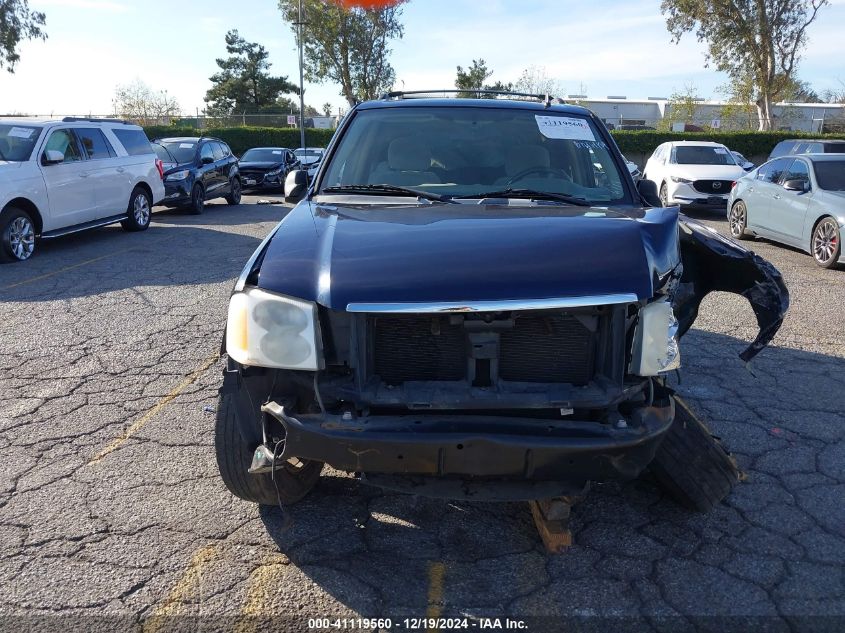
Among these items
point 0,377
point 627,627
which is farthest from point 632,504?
point 0,377

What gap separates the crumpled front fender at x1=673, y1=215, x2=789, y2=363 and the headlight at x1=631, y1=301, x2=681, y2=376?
2.96 feet

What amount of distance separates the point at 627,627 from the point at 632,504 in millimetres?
921

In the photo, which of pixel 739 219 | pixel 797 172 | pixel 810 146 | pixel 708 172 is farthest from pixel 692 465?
pixel 810 146

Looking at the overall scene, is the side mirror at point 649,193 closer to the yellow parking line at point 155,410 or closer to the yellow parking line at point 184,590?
the yellow parking line at point 184,590

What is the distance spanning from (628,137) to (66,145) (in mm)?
26240

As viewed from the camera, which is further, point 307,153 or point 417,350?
point 307,153

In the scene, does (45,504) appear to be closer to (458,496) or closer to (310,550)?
(310,550)

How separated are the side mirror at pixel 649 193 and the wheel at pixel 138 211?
9853 millimetres

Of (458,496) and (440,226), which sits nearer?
(458,496)

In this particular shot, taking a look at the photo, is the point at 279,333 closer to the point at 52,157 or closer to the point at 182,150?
the point at 52,157

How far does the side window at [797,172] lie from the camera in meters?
9.98

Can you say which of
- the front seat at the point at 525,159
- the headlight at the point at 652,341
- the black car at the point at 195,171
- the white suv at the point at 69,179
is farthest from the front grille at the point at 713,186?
the headlight at the point at 652,341

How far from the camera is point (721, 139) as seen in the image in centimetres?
3064

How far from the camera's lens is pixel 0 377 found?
4.91 m
